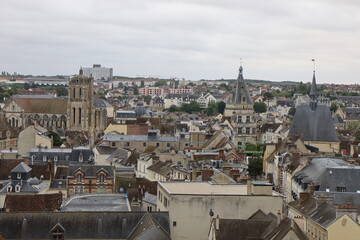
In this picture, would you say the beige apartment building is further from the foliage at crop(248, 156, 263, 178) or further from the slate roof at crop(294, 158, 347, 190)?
the foliage at crop(248, 156, 263, 178)

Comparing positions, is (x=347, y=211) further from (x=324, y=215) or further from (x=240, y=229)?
(x=240, y=229)

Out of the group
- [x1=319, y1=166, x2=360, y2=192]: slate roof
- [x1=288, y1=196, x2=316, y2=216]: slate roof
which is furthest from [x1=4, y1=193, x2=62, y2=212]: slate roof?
[x1=319, y1=166, x2=360, y2=192]: slate roof

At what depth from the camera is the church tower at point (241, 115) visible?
135375 millimetres

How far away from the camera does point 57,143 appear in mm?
112188

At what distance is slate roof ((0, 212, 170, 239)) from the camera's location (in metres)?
44.4

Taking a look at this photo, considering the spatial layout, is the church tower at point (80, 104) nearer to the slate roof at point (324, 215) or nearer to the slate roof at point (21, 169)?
the slate roof at point (21, 169)

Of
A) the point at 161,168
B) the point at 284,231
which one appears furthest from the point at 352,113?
the point at 284,231

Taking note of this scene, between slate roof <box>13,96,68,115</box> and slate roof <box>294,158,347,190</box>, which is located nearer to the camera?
slate roof <box>294,158,347,190</box>

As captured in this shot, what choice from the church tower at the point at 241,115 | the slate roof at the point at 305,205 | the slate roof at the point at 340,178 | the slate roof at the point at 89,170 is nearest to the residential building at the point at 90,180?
the slate roof at the point at 89,170

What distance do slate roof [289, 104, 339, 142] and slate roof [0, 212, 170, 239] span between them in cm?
5582

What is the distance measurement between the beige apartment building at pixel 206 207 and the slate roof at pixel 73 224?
108 inches

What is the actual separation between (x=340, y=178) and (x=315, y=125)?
41929 mm

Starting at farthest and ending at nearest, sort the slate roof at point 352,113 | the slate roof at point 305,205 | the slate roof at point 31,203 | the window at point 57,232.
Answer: the slate roof at point 352,113, the slate roof at point 31,203, the slate roof at point 305,205, the window at point 57,232

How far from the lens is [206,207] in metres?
47.8
